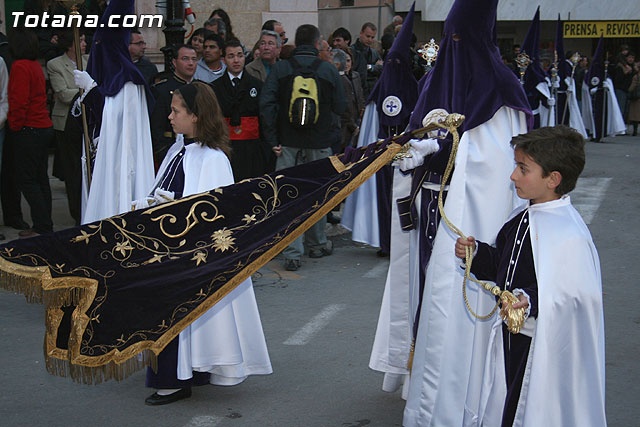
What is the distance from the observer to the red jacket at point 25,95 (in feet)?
28.0

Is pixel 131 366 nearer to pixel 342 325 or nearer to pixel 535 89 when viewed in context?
pixel 342 325

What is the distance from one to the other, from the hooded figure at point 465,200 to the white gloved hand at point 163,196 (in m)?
1.50

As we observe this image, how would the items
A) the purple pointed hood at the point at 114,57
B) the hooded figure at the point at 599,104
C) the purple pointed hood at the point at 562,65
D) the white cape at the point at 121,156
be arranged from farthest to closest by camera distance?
the hooded figure at the point at 599,104 < the purple pointed hood at the point at 562,65 < the white cape at the point at 121,156 < the purple pointed hood at the point at 114,57

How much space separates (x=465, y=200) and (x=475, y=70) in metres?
0.71

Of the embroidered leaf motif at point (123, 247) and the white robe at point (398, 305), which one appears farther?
the white robe at point (398, 305)

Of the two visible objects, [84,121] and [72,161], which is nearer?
[84,121]

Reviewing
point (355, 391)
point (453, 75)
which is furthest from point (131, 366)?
point (453, 75)

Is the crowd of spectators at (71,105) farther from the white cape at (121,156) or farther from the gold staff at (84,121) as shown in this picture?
the gold staff at (84,121)

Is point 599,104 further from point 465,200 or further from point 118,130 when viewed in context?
point 465,200

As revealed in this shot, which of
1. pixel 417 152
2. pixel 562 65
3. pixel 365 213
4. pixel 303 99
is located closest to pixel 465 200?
pixel 417 152

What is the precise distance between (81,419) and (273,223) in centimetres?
164

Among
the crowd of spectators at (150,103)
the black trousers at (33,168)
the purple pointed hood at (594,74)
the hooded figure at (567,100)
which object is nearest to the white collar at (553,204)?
the crowd of spectators at (150,103)

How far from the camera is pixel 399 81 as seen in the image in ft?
27.9

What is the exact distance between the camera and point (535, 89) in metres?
16.6
